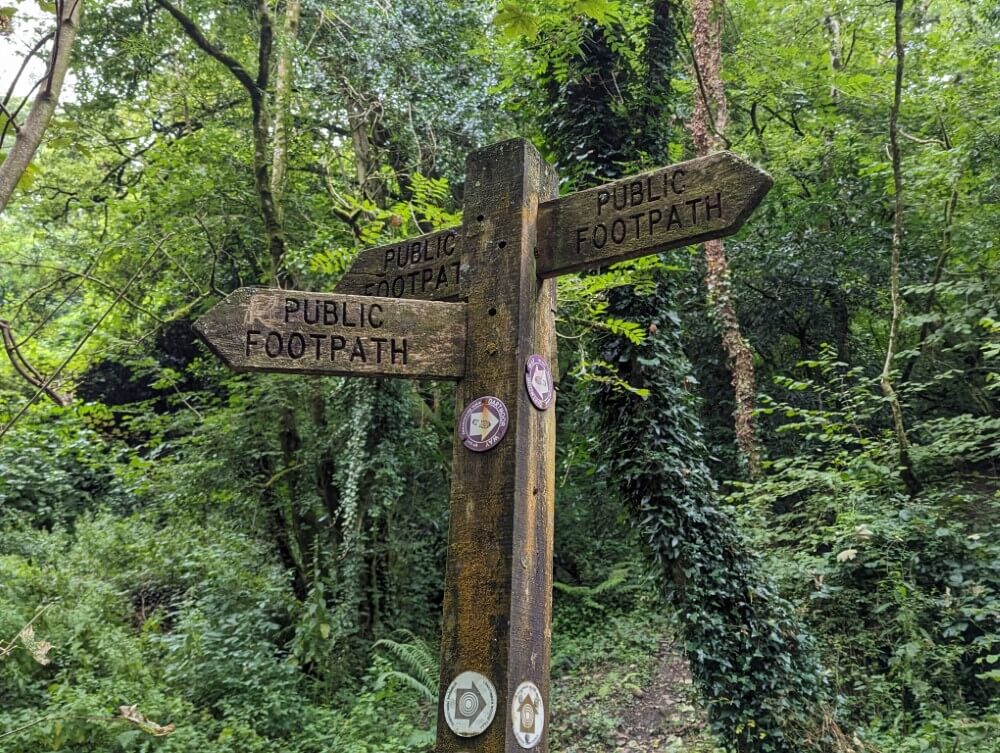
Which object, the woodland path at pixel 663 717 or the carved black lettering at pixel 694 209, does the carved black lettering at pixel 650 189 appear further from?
the woodland path at pixel 663 717

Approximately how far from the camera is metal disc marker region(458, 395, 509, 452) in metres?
2.14

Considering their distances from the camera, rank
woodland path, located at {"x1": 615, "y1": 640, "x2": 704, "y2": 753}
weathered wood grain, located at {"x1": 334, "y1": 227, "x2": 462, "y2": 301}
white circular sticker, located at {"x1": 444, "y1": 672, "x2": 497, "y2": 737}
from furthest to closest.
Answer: woodland path, located at {"x1": 615, "y1": 640, "x2": 704, "y2": 753} → weathered wood grain, located at {"x1": 334, "y1": 227, "x2": 462, "y2": 301} → white circular sticker, located at {"x1": 444, "y1": 672, "x2": 497, "y2": 737}

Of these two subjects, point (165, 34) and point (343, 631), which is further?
point (165, 34)

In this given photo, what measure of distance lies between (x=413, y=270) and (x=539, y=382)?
2.28 feet

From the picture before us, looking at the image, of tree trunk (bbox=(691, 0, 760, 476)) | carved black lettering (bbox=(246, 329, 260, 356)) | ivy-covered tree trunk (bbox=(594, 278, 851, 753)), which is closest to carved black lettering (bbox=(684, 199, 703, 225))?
carved black lettering (bbox=(246, 329, 260, 356))

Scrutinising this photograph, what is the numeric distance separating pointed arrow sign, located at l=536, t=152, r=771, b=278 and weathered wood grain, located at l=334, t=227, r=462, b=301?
1.07 ft

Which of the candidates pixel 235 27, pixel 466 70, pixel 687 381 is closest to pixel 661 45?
pixel 687 381

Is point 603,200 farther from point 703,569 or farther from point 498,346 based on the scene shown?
point 703,569

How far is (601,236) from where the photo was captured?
7.53 ft

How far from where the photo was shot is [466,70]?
10562 mm

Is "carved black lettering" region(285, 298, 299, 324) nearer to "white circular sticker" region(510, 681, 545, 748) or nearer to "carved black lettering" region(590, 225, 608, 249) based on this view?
"carved black lettering" region(590, 225, 608, 249)

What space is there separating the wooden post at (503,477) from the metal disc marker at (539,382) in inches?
0.8

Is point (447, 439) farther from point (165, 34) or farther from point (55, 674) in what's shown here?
point (165, 34)

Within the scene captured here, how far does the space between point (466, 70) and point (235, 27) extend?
3.09m
